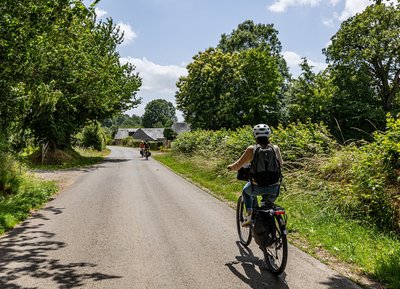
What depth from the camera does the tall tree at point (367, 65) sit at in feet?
113

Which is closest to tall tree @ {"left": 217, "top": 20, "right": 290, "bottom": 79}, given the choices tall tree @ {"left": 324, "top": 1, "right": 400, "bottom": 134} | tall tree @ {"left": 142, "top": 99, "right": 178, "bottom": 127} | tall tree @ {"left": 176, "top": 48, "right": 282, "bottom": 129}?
tall tree @ {"left": 176, "top": 48, "right": 282, "bottom": 129}

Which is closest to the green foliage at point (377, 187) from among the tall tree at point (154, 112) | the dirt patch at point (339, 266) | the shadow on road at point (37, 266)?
the dirt patch at point (339, 266)

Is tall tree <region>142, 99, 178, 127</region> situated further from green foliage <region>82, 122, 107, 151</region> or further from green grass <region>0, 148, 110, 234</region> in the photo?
green grass <region>0, 148, 110, 234</region>

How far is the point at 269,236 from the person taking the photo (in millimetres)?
5262

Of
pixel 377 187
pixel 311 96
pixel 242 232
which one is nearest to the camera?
pixel 242 232

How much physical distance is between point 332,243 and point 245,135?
34.9ft

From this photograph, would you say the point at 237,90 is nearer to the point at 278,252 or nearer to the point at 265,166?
the point at 265,166

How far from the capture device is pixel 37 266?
218 inches

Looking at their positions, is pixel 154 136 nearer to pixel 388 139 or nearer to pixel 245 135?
pixel 245 135

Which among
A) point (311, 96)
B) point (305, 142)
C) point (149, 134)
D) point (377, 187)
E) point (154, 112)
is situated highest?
point (154, 112)

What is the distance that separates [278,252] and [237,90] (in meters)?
41.7

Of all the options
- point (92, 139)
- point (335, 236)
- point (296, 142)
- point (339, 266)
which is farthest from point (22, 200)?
point (92, 139)

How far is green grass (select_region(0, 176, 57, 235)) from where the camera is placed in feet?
27.3

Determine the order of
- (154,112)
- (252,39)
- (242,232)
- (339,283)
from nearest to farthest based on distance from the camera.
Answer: (339,283)
(242,232)
(252,39)
(154,112)
